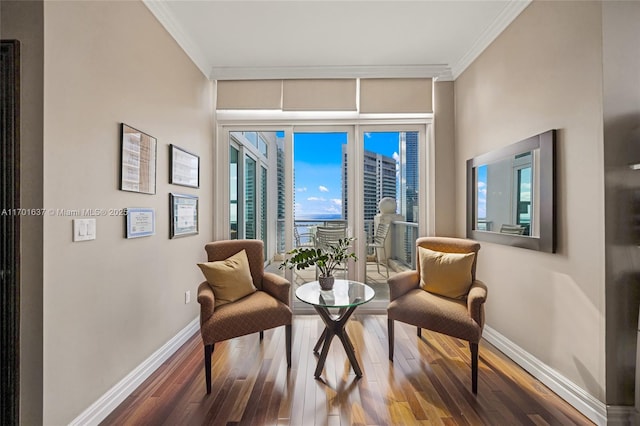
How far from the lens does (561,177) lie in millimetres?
1888

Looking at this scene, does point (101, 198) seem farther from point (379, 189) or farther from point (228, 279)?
point (379, 189)

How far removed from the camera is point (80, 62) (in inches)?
60.8

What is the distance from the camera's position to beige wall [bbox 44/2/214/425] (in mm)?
1409

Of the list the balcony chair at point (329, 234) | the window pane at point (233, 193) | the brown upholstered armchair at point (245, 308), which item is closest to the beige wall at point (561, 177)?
the balcony chair at point (329, 234)

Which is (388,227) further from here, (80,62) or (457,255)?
(80,62)

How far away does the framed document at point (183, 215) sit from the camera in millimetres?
2465

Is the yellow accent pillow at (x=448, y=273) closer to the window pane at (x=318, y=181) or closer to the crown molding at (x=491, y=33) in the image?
the window pane at (x=318, y=181)

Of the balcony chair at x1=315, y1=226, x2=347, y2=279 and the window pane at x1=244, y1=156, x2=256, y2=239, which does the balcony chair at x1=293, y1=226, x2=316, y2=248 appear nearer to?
the balcony chair at x1=315, y1=226, x2=347, y2=279

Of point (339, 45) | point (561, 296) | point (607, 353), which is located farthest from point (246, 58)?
point (607, 353)

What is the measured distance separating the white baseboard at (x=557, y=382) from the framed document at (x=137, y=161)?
3.17 metres

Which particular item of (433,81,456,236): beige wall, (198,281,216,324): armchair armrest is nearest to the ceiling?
(433,81,456,236): beige wall

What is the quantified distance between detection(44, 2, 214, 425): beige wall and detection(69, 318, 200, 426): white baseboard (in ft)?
0.13

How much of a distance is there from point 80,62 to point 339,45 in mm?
2125

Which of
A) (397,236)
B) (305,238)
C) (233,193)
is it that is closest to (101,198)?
(233,193)
